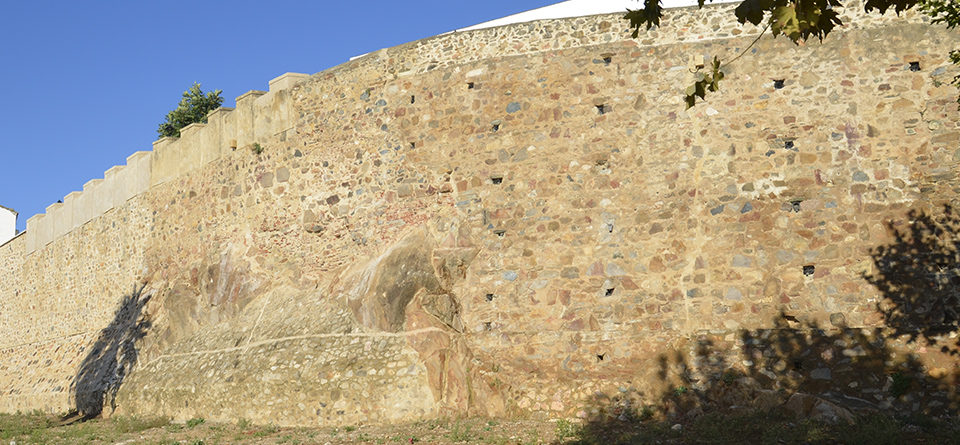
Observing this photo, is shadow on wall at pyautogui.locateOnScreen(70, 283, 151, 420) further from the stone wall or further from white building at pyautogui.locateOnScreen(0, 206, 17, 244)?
white building at pyautogui.locateOnScreen(0, 206, 17, 244)

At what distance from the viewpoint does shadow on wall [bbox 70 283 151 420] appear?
1656 cm

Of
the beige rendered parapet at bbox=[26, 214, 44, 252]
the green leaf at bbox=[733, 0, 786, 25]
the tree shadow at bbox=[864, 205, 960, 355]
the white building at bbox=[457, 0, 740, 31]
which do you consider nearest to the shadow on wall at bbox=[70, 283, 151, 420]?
the beige rendered parapet at bbox=[26, 214, 44, 252]

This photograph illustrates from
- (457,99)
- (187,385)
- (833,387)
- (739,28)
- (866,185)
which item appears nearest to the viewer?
(833,387)

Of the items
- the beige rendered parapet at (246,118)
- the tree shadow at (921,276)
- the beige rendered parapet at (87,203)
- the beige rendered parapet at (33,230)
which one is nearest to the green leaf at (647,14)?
the tree shadow at (921,276)

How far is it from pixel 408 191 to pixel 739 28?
5282 mm

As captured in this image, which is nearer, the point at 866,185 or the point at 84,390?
the point at 866,185

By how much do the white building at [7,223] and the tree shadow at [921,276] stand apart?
31.6m

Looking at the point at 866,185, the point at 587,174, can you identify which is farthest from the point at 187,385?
the point at 866,185

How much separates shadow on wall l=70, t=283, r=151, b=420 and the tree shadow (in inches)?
514

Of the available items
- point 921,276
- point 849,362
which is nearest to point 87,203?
point 849,362

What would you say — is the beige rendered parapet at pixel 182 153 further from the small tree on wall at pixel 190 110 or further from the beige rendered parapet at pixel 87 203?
the small tree on wall at pixel 190 110

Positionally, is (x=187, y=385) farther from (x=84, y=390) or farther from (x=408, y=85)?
(x=408, y=85)

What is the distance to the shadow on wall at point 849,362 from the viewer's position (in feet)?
32.3

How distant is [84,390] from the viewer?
1741cm
